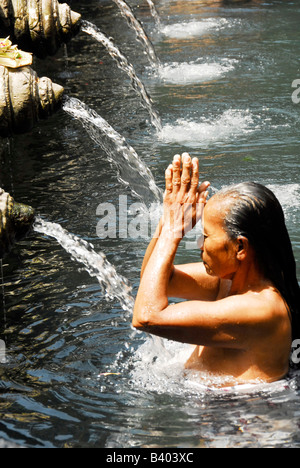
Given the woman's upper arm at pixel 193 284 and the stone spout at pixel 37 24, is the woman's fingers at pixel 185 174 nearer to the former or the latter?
the woman's upper arm at pixel 193 284

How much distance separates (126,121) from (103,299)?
4563 mm

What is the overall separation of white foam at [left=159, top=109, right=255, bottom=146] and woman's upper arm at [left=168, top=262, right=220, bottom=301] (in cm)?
479

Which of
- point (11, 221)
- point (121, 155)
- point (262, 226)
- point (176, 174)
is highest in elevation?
point (176, 174)

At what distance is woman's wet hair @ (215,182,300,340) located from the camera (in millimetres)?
3424

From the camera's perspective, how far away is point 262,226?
3432 mm

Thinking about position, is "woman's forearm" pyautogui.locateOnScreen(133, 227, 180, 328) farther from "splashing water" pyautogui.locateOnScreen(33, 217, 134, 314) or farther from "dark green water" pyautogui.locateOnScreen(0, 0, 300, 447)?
"splashing water" pyautogui.locateOnScreen(33, 217, 134, 314)

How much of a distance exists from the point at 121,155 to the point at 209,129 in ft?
4.82

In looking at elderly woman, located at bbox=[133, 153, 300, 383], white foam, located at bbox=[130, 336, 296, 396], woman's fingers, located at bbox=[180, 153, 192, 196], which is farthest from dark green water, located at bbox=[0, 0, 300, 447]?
woman's fingers, located at bbox=[180, 153, 192, 196]

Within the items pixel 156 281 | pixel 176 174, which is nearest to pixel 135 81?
pixel 176 174

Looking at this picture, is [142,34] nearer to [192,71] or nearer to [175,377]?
[192,71]

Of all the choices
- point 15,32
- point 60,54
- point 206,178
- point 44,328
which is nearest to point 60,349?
point 44,328

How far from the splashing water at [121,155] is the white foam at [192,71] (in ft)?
9.75

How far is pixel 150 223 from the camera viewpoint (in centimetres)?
677

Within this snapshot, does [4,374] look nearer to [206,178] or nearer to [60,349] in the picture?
[60,349]
